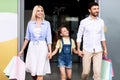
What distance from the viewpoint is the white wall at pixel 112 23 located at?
866 cm

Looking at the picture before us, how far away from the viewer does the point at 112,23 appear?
869 cm

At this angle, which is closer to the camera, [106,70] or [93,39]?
[93,39]

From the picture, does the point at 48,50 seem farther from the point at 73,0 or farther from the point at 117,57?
the point at 73,0

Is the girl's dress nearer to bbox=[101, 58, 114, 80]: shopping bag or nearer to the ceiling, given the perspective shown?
bbox=[101, 58, 114, 80]: shopping bag

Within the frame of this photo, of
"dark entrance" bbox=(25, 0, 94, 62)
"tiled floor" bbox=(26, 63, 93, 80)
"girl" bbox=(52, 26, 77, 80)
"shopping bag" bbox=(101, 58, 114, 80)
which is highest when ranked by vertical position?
"dark entrance" bbox=(25, 0, 94, 62)

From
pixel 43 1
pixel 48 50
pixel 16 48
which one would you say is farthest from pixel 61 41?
pixel 43 1

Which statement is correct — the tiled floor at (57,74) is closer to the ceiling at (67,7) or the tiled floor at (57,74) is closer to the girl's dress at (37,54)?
the ceiling at (67,7)

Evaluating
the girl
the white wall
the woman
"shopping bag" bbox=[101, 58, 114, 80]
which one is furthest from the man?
the white wall

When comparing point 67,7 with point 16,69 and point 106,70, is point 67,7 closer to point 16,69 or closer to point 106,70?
point 106,70

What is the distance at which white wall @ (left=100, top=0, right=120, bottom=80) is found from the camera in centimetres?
866

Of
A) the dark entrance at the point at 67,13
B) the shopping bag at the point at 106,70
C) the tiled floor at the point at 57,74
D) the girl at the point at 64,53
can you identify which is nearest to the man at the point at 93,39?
the shopping bag at the point at 106,70

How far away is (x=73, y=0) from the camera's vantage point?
1344cm

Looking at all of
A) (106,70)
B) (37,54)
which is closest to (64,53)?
(37,54)

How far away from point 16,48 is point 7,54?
0.26m
